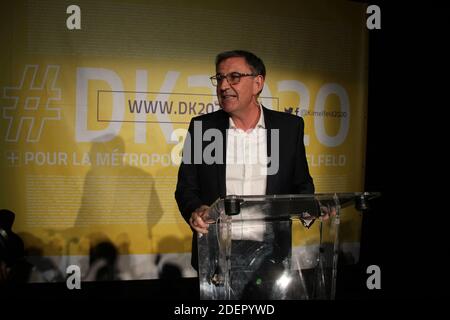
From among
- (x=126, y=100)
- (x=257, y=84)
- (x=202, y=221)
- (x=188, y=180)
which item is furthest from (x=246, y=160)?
(x=126, y=100)

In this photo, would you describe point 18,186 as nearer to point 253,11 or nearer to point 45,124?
point 45,124

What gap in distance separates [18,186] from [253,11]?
8.58ft

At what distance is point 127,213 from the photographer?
378cm

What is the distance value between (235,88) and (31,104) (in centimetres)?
212

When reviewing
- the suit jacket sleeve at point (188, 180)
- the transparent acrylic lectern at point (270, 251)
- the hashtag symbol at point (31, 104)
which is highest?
the hashtag symbol at point (31, 104)

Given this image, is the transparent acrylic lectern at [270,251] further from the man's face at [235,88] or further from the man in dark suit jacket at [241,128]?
the man's face at [235,88]

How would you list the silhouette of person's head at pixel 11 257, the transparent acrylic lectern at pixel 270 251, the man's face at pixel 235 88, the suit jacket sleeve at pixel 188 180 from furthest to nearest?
the silhouette of person's head at pixel 11 257, the man's face at pixel 235 88, the suit jacket sleeve at pixel 188 180, the transparent acrylic lectern at pixel 270 251

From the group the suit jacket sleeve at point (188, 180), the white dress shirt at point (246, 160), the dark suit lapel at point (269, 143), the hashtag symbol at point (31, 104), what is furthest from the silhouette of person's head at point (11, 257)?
the dark suit lapel at point (269, 143)

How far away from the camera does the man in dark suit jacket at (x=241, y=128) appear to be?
7.40ft

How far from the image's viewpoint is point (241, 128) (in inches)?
96.2

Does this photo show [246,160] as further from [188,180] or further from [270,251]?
[270,251]

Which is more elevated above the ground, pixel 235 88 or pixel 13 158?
pixel 235 88

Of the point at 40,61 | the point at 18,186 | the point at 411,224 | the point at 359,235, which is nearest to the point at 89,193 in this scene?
the point at 18,186
